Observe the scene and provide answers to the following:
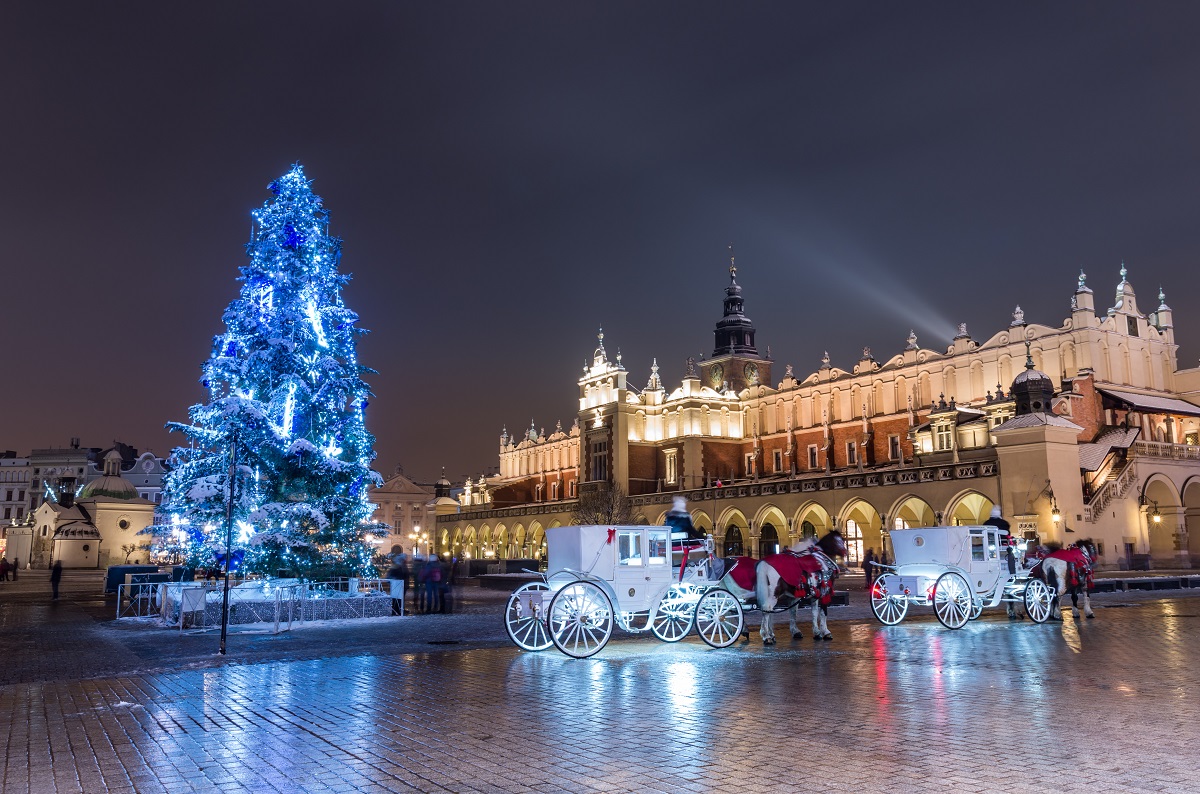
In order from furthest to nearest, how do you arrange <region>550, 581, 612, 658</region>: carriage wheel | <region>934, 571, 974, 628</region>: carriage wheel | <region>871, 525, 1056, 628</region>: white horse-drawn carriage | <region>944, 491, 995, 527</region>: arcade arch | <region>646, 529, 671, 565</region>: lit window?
<region>944, 491, 995, 527</region>: arcade arch, <region>871, 525, 1056, 628</region>: white horse-drawn carriage, <region>934, 571, 974, 628</region>: carriage wheel, <region>646, 529, 671, 565</region>: lit window, <region>550, 581, 612, 658</region>: carriage wheel

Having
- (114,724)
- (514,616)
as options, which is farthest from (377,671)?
(514,616)

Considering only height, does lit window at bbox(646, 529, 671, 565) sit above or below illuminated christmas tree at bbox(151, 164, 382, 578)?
below

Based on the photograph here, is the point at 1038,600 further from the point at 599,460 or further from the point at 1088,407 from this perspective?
the point at 599,460

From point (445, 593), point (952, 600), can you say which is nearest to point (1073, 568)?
point (952, 600)

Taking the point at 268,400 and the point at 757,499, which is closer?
the point at 268,400

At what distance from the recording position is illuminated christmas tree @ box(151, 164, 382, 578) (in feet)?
61.0

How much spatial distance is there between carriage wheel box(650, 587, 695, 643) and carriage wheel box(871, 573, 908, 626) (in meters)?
4.01

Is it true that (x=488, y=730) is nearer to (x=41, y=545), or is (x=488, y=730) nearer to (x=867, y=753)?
(x=867, y=753)

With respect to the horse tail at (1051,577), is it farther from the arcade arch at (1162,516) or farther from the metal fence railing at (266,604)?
the arcade arch at (1162,516)

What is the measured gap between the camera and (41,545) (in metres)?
64.6

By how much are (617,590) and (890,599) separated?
6084 mm

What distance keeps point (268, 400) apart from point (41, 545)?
186 feet

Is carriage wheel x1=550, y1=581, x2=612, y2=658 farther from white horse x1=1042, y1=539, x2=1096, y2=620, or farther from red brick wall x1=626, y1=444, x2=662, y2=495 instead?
red brick wall x1=626, y1=444, x2=662, y2=495

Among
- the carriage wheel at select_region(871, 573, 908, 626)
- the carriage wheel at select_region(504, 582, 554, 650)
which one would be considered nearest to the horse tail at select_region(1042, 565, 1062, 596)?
the carriage wheel at select_region(871, 573, 908, 626)
